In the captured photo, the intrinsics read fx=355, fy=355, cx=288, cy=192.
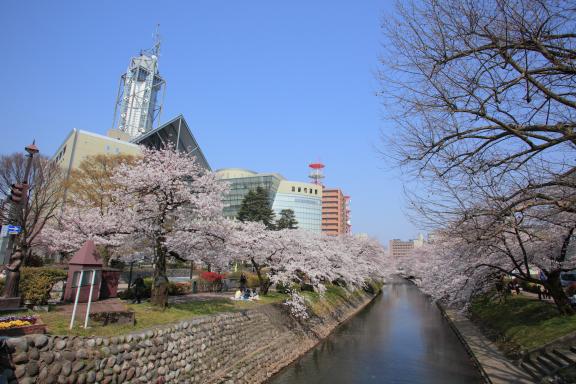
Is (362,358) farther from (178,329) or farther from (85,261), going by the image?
(85,261)

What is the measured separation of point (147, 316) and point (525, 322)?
760 inches

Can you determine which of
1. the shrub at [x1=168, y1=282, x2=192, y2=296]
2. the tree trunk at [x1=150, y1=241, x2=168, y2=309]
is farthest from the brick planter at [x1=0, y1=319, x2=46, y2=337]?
the shrub at [x1=168, y1=282, x2=192, y2=296]

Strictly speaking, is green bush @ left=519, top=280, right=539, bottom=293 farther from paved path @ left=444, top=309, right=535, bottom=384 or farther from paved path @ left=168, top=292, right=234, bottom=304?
paved path @ left=168, top=292, right=234, bottom=304

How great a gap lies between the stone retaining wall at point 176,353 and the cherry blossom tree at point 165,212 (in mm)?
3010

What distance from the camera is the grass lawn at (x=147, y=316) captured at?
9.52 m

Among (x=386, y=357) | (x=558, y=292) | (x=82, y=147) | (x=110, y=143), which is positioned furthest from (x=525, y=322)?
(x=110, y=143)

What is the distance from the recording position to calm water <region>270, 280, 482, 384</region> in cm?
1603

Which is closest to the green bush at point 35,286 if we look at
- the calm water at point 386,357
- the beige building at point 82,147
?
the calm water at point 386,357

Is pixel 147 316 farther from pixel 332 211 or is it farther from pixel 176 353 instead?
pixel 332 211

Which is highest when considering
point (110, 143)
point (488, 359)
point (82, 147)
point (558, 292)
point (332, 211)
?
point (332, 211)

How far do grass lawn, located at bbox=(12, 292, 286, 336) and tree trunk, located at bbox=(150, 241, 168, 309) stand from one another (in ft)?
1.07

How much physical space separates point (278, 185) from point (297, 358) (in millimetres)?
93745

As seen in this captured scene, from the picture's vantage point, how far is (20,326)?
296 inches

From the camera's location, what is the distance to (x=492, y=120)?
6570 mm
